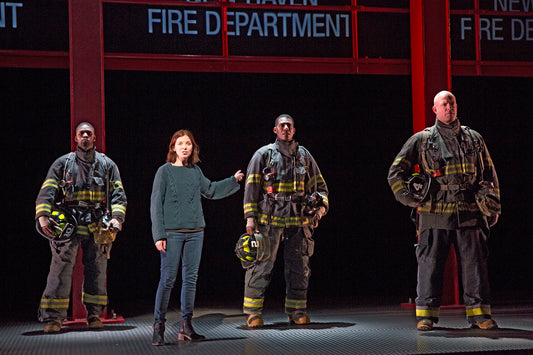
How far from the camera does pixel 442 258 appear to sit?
647 cm

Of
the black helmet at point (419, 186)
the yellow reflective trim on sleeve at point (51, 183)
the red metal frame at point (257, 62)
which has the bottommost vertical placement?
the black helmet at point (419, 186)

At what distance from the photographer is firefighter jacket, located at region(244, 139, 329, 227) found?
278 inches

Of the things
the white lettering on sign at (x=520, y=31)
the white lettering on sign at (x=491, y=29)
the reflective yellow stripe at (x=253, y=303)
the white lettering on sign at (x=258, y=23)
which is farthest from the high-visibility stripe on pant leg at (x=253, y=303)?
the white lettering on sign at (x=520, y=31)

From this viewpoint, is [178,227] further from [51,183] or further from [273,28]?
[273,28]

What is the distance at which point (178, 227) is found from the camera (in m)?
5.96

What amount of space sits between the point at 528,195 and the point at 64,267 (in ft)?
21.1

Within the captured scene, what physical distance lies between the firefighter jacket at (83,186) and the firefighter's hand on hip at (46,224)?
0.16 meters

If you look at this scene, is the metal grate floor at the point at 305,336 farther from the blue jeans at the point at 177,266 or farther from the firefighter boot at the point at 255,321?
the blue jeans at the point at 177,266

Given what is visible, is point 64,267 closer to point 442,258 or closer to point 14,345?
point 14,345

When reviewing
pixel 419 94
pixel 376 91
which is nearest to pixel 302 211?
pixel 419 94

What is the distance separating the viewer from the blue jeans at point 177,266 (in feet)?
19.3

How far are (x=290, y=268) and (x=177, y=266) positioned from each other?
1512 millimetres

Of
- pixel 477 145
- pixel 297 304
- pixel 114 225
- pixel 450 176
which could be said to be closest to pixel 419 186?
pixel 450 176

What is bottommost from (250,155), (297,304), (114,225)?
(297,304)
